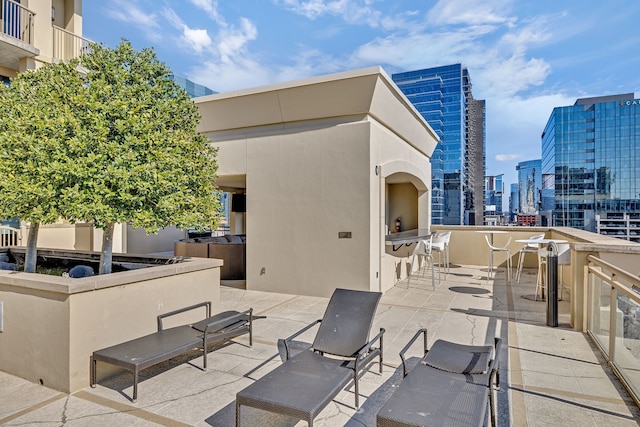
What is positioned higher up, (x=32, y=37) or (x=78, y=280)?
(x=32, y=37)

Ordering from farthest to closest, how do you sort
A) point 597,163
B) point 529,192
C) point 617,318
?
1. point 529,192
2. point 597,163
3. point 617,318

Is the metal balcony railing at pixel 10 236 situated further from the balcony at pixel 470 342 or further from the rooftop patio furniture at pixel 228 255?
the balcony at pixel 470 342

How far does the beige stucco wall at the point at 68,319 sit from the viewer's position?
349 centimetres

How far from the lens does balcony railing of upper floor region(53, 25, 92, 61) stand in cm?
1257

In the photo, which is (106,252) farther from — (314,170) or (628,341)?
(628,341)

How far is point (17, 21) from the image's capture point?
11406 millimetres

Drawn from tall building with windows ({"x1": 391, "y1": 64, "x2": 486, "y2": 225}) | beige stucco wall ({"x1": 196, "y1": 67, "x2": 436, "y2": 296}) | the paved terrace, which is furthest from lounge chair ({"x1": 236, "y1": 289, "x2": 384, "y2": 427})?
tall building with windows ({"x1": 391, "y1": 64, "x2": 486, "y2": 225})

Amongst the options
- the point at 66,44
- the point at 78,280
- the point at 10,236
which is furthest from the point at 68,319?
the point at 66,44

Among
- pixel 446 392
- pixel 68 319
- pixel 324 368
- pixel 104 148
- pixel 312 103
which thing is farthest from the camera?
pixel 312 103

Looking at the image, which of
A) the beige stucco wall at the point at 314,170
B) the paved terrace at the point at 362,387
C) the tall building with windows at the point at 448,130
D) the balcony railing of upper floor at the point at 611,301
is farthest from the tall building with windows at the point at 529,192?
the paved terrace at the point at 362,387

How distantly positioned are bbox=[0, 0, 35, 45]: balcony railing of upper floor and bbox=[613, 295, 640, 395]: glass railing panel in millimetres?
15683

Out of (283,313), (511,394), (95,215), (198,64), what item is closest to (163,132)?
(95,215)

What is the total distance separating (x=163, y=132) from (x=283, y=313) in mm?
3436

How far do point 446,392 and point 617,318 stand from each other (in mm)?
2501
